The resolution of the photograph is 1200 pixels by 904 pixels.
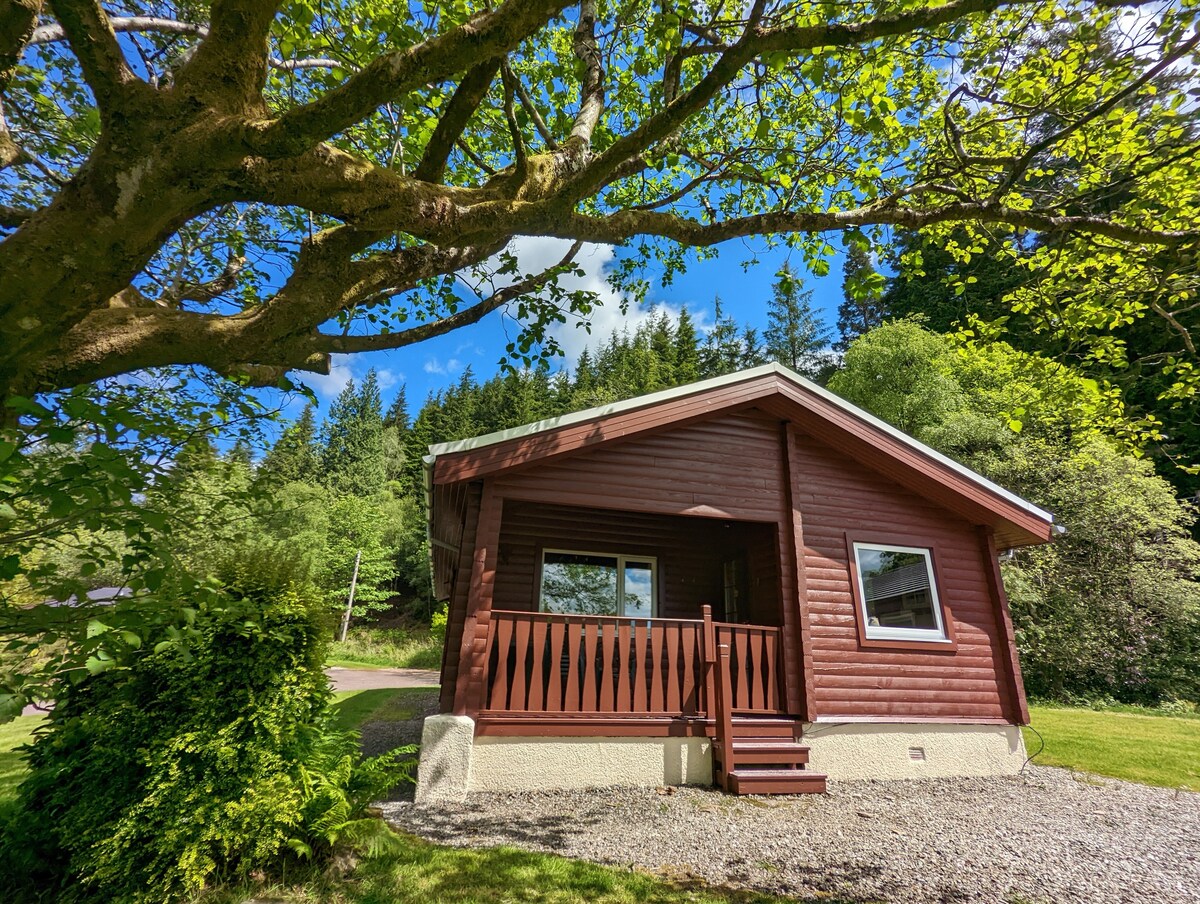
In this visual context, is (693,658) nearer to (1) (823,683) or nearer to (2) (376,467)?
(1) (823,683)

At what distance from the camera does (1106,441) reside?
16.1 metres

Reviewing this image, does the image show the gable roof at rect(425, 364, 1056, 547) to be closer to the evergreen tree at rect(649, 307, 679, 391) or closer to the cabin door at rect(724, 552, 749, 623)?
the cabin door at rect(724, 552, 749, 623)

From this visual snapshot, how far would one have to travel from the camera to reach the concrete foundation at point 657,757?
5.68 m

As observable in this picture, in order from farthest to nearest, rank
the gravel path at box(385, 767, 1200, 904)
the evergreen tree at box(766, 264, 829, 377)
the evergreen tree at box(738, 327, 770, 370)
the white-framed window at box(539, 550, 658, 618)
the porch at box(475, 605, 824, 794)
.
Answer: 1. the evergreen tree at box(738, 327, 770, 370)
2. the evergreen tree at box(766, 264, 829, 377)
3. the white-framed window at box(539, 550, 658, 618)
4. the porch at box(475, 605, 824, 794)
5. the gravel path at box(385, 767, 1200, 904)

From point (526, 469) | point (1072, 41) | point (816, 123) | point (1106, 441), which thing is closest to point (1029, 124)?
point (1072, 41)

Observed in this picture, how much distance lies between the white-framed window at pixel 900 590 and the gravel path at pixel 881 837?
2.14m

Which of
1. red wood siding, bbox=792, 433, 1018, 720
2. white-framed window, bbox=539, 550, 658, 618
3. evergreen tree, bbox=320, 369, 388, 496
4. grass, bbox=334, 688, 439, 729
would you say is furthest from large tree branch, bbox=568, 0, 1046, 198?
evergreen tree, bbox=320, 369, 388, 496

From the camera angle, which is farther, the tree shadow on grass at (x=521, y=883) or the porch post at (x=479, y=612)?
the porch post at (x=479, y=612)

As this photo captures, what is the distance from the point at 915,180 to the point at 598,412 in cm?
446

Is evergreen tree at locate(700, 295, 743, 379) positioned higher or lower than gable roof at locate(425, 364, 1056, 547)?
higher

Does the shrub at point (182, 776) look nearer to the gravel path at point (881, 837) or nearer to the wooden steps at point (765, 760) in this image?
the gravel path at point (881, 837)

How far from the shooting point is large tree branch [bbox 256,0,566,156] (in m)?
2.37

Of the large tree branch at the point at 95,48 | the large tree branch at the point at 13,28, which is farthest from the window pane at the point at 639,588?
the large tree branch at the point at 13,28

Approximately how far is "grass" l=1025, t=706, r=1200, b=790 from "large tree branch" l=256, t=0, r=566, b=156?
10.0 m
